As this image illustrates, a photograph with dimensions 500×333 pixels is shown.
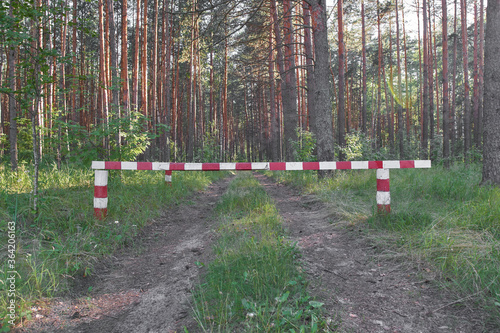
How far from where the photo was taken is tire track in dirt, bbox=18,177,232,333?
2.26 metres

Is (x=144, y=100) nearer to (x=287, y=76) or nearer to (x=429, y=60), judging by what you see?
(x=287, y=76)

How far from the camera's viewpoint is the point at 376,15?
68.5 ft

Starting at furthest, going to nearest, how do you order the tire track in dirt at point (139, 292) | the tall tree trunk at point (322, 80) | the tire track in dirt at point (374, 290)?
the tall tree trunk at point (322, 80), the tire track in dirt at point (139, 292), the tire track in dirt at point (374, 290)

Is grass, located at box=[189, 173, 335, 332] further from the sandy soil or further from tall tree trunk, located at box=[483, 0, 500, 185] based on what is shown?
tall tree trunk, located at box=[483, 0, 500, 185]

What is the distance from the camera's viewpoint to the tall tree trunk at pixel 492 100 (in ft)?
19.7

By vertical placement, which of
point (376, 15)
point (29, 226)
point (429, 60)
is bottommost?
point (29, 226)

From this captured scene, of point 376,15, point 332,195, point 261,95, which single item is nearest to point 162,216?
point 332,195

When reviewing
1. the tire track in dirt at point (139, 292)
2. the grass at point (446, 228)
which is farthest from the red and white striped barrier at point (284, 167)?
the tire track in dirt at point (139, 292)

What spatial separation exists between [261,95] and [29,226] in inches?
1142

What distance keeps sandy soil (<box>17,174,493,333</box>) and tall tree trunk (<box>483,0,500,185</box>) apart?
13.6ft

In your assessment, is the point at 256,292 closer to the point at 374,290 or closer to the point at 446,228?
the point at 374,290

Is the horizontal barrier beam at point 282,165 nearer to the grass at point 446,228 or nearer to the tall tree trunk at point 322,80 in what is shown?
the grass at point 446,228

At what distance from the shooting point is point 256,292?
2.34 meters

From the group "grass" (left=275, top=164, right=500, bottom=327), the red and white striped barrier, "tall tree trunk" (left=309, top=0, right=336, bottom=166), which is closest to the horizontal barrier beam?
the red and white striped barrier
